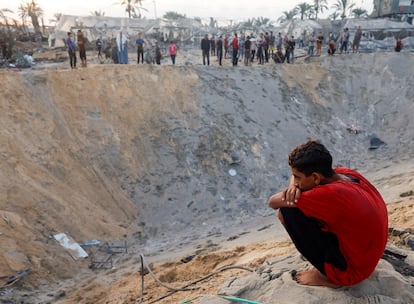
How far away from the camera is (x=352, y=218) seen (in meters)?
2.41

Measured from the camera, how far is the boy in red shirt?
2418mm

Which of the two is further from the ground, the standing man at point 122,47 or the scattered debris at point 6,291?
the standing man at point 122,47

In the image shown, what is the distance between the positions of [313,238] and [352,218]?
337 millimetres

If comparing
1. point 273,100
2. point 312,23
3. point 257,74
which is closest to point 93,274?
point 273,100

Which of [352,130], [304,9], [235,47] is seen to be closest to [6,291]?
[235,47]

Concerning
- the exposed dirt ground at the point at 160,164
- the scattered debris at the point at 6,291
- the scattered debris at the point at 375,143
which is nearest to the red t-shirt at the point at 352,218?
the exposed dirt ground at the point at 160,164

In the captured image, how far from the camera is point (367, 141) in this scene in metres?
13.9

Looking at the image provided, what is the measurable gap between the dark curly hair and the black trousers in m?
0.31

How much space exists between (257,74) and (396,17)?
27620 mm

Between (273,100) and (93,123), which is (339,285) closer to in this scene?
(93,123)

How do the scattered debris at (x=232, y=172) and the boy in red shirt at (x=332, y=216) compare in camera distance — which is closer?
the boy in red shirt at (x=332, y=216)

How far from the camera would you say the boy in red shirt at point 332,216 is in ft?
7.93

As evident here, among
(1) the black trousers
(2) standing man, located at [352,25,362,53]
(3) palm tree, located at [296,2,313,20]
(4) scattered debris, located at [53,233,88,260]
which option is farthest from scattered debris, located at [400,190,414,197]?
(3) palm tree, located at [296,2,313,20]

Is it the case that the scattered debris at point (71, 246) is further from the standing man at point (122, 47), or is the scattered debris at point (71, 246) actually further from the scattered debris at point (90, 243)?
the standing man at point (122, 47)
